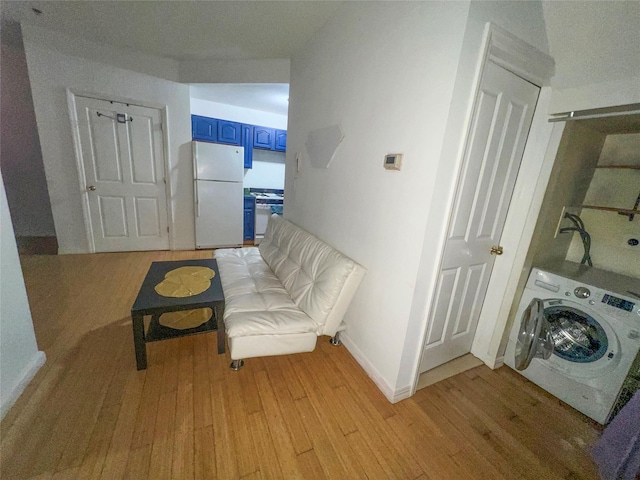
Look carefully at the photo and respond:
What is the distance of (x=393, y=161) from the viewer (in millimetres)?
1390

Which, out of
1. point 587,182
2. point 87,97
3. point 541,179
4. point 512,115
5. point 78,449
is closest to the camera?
point 78,449

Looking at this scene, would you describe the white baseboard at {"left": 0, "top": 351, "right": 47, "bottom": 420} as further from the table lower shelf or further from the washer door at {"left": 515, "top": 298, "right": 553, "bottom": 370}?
the washer door at {"left": 515, "top": 298, "right": 553, "bottom": 370}

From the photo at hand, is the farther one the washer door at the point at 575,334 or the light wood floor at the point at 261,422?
the washer door at the point at 575,334

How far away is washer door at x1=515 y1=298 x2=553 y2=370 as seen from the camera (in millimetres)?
1420

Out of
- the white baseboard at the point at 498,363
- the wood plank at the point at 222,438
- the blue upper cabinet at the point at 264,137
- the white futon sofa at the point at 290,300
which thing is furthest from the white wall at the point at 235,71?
the white baseboard at the point at 498,363

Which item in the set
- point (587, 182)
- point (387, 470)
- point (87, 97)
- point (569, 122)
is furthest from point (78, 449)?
point (87, 97)

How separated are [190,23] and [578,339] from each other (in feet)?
13.3

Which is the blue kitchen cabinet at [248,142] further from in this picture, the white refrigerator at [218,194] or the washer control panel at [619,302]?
the washer control panel at [619,302]

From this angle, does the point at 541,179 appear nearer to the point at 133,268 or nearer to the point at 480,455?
the point at 480,455

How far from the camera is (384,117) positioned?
1453mm

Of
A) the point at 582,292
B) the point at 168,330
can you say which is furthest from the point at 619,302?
the point at 168,330

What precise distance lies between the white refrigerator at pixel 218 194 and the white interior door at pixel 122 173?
1.65 ft

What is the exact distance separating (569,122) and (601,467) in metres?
1.85

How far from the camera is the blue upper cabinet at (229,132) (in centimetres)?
406
